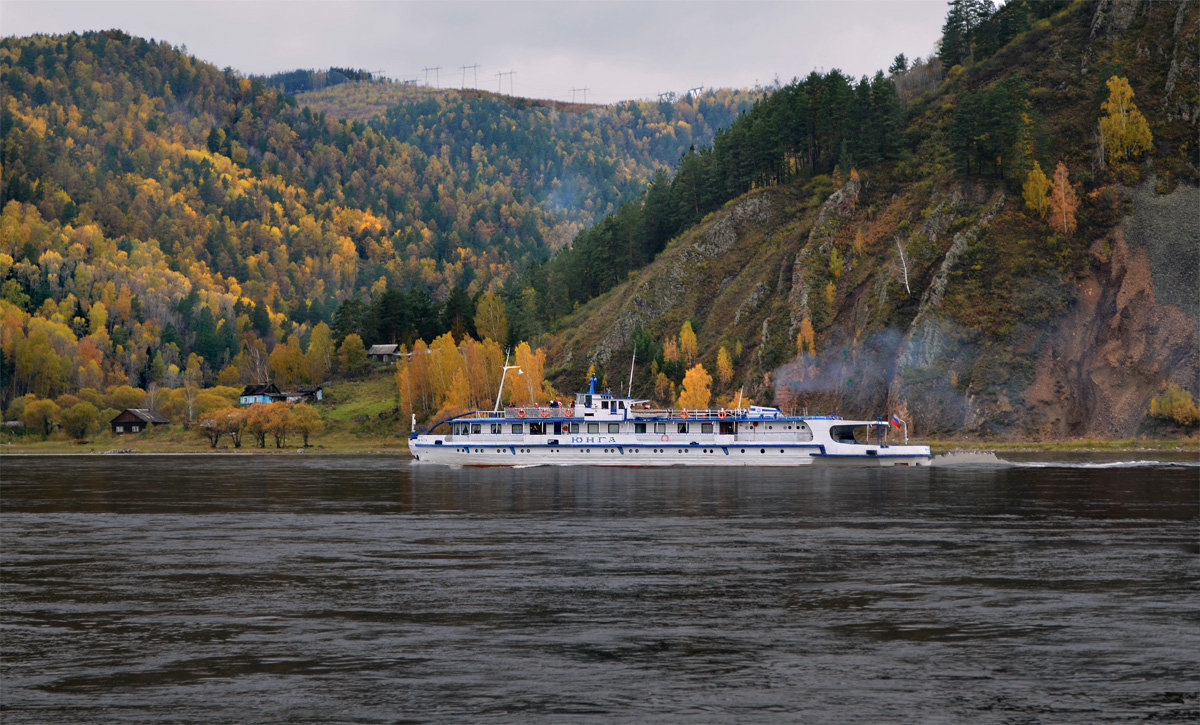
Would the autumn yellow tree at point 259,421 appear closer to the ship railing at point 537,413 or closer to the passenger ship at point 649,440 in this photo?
the passenger ship at point 649,440

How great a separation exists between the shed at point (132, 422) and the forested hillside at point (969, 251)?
231 feet

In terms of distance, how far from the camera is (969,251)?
13525 centimetres

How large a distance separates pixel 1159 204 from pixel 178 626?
132900 millimetres

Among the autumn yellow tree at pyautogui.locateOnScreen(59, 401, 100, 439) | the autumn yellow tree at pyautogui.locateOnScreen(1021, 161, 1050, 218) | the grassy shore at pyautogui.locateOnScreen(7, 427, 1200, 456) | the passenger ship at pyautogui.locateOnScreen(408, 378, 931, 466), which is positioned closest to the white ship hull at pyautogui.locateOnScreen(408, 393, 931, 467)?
the passenger ship at pyautogui.locateOnScreen(408, 378, 931, 466)

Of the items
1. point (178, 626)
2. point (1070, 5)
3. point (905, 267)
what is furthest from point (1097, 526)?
point (1070, 5)

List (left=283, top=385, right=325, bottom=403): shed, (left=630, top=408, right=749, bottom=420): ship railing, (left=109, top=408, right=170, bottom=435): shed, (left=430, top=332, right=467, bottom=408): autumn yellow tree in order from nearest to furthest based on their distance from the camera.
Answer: (left=630, top=408, right=749, bottom=420): ship railing, (left=430, top=332, right=467, bottom=408): autumn yellow tree, (left=109, top=408, right=170, bottom=435): shed, (left=283, top=385, right=325, bottom=403): shed

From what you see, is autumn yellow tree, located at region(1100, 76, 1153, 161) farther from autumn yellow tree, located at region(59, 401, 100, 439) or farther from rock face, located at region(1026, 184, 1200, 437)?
autumn yellow tree, located at region(59, 401, 100, 439)

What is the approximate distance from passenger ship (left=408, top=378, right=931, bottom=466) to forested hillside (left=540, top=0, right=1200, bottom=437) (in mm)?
13047

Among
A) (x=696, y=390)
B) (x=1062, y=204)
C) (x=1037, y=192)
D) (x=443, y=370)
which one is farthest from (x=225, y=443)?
(x=1062, y=204)

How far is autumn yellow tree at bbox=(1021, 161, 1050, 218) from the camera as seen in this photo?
135125mm

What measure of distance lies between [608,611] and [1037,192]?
4713 inches

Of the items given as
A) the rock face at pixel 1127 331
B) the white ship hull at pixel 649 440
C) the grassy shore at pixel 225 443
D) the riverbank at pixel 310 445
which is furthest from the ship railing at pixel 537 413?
the rock face at pixel 1127 331

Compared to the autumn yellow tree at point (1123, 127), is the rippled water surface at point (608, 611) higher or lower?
lower

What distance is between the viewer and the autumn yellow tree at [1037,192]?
13512 cm
